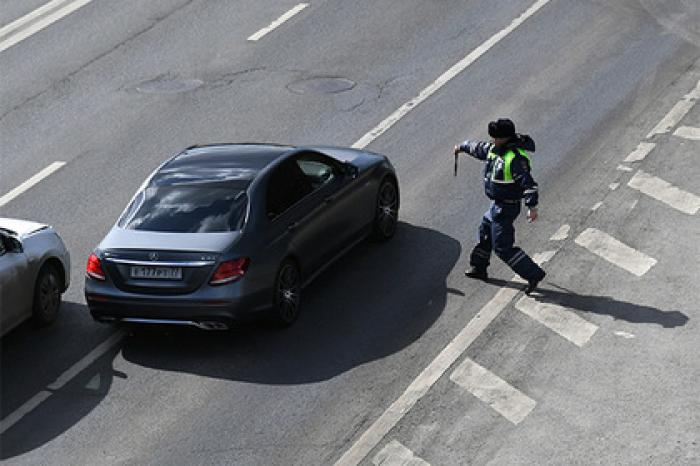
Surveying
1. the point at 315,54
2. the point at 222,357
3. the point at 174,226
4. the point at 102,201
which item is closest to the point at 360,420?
the point at 222,357

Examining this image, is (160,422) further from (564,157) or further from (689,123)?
(689,123)

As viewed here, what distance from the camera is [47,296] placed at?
1584 centimetres

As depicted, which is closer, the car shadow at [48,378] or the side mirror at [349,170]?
the car shadow at [48,378]

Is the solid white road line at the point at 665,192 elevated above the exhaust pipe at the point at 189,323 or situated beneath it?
situated beneath

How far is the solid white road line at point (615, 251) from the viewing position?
16734 mm

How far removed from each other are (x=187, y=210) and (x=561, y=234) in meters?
4.71

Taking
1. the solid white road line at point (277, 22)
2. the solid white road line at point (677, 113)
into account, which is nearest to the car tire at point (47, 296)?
the solid white road line at point (677, 113)

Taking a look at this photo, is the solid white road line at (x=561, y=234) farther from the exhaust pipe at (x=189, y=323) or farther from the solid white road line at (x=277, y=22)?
the solid white road line at (x=277, y=22)

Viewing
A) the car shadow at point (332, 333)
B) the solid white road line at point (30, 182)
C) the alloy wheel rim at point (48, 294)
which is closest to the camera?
the car shadow at point (332, 333)

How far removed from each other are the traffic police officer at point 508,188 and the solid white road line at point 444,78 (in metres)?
4.89

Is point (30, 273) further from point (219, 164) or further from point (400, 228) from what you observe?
point (400, 228)

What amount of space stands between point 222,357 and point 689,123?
355 inches

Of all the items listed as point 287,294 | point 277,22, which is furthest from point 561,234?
point 277,22

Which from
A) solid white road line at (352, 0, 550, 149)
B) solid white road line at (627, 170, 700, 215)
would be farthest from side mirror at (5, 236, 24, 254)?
solid white road line at (627, 170, 700, 215)
